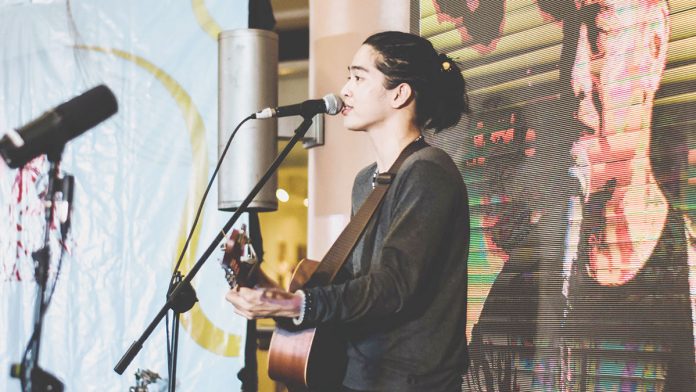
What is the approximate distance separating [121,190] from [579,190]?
2.30 metres

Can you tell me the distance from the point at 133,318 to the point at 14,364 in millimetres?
699

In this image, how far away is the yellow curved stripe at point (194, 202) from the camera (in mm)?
3686

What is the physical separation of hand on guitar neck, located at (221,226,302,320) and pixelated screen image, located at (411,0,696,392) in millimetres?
1021

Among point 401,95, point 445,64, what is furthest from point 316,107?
point 445,64

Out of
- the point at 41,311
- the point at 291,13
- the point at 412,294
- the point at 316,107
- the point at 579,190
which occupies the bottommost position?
the point at 41,311

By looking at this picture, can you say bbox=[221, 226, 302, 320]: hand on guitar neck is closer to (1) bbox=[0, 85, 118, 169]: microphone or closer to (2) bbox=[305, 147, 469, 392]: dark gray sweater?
(2) bbox=[305, 147, 469, 392]: dark gray sweater

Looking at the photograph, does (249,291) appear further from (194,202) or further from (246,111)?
(194,202)

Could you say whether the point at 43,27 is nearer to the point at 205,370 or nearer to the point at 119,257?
the point at 119,257

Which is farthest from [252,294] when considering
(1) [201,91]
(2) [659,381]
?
(1) [201,91]

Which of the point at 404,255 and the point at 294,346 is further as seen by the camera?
the point at 294,346

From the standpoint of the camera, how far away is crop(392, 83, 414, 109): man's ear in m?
2.27

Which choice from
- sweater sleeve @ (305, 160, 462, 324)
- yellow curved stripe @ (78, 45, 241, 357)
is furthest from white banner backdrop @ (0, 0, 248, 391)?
sweater sleeve @ (305, 160, 462, 324)

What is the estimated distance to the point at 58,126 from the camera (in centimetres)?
418

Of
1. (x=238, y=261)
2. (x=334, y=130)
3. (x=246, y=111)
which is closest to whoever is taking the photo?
(x=238, y=261)
